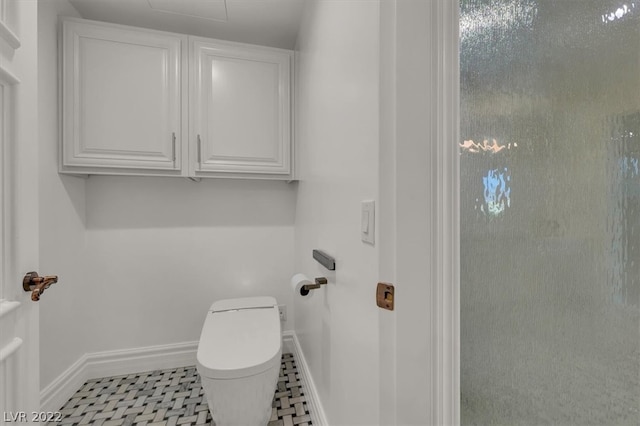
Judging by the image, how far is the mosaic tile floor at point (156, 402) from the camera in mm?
1358

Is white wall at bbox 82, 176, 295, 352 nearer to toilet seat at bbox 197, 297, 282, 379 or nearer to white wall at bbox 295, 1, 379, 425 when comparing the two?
toilet seat at bbox 197, 297, 282, 379

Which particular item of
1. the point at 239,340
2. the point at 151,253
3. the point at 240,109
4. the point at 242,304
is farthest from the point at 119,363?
the point at 240,109

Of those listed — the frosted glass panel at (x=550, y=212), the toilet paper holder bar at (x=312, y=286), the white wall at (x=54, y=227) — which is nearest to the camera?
the frosted glass panel at (x=550, y=212)

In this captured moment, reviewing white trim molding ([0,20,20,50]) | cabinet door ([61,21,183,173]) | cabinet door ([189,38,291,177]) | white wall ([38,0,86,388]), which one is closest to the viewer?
white trim molding ([0,20,20,50])

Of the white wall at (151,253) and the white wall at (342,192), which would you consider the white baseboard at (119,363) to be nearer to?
the white wall at (151,253)

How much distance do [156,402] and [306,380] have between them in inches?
31.4

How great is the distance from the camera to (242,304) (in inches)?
67.0

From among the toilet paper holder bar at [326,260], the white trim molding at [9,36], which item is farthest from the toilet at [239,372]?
the white trim molding at [9,36]

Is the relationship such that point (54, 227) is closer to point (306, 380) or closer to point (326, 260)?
point (326, 260)

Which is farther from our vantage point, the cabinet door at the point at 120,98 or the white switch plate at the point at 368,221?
the cabinet door at the point at 120,98

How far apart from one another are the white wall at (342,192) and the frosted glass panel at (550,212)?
23cm

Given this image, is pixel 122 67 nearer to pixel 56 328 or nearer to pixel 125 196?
pixel 125 196

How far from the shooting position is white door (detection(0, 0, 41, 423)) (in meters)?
0.75

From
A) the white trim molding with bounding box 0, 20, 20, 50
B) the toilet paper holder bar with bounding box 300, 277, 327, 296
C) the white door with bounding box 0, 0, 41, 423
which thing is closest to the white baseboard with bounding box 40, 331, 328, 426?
the toilet paper holder bar with bounding box 300, 277, 327, 296
